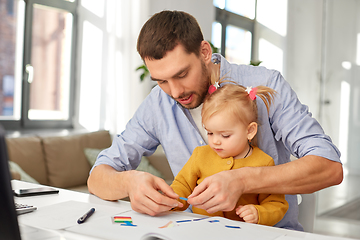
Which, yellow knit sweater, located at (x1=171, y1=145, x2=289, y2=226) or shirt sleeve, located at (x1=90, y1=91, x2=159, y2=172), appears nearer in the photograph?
yellow knit sweater, located at (x1=171, y1=145, x2=289, y2=226)

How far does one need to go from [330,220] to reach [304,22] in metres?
1.97

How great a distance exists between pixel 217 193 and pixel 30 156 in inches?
99.3

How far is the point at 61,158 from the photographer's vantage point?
3.35 metres

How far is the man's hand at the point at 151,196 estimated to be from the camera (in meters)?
0.98

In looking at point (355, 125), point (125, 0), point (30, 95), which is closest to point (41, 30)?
point (30, 95)

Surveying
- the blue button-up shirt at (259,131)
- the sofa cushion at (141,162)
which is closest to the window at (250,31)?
the sofa cushion at (141,162)

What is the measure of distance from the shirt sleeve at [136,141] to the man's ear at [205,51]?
0.95ft

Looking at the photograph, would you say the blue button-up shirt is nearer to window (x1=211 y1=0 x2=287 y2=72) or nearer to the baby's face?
the baby's face

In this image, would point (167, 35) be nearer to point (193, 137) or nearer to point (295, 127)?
point (193, 137)

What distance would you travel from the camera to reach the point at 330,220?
361 cm

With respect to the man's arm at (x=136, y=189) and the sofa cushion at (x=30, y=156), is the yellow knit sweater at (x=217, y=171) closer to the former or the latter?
the man's arm at (x=136, y=189)

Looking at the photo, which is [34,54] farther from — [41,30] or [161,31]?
[161,31]

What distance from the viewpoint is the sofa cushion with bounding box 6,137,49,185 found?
9.97ft

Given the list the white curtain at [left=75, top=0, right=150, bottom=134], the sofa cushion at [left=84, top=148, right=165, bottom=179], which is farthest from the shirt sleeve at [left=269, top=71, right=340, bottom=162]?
the white curtain at [left=75, top=0, right=150, bottom=134]
